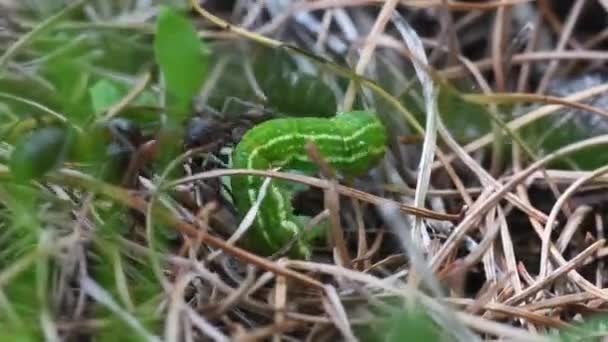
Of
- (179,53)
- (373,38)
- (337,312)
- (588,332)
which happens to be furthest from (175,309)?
(373,38)

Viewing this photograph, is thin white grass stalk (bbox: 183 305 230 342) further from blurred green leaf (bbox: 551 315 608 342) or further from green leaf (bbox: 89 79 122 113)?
green leaf (bbox: 89 79 122 113)

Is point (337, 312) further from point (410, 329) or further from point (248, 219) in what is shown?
point (410, 329)

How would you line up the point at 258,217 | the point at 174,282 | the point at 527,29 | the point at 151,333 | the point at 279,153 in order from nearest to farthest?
the point at 151,333 < the point at 174,282 < the point at 258,217 < the point at 279,153 < the point at 527,29

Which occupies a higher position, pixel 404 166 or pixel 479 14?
pixel 479 14

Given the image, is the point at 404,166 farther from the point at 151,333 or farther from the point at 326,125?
the point at 151,333

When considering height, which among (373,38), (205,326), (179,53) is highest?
(179,53)

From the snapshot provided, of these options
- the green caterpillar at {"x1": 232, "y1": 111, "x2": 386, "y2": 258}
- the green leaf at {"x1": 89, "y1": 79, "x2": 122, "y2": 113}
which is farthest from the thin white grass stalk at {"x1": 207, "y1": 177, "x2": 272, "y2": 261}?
the green leaf at {"x1": 89, "y1": 79, "x2": 122, "y2": 113}

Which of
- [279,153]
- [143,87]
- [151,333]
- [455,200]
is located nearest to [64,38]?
[143,87]
